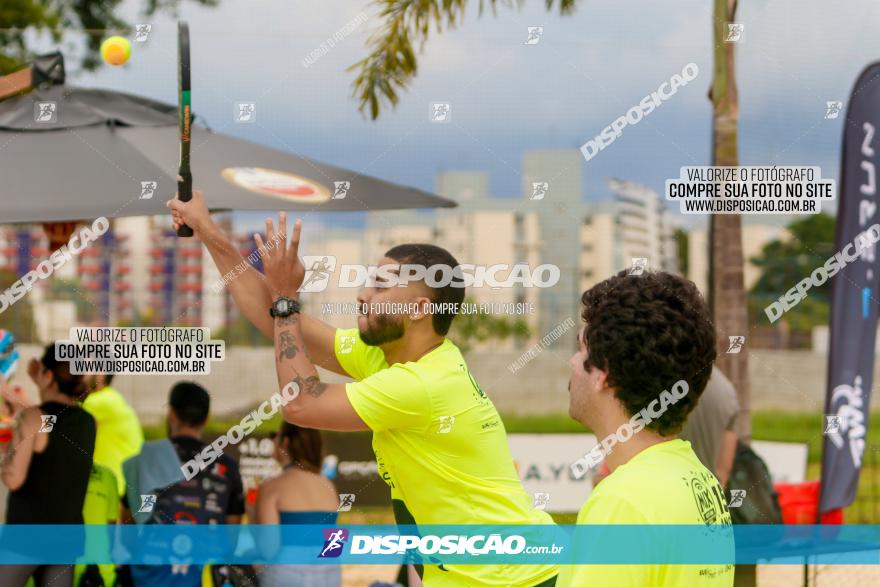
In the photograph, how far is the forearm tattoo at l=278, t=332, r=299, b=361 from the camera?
9.62ft

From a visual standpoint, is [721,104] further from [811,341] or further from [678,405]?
[678,405]

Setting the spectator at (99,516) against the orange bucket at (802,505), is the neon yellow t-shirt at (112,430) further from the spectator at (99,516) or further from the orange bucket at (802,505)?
the orange bucket at (802,505)

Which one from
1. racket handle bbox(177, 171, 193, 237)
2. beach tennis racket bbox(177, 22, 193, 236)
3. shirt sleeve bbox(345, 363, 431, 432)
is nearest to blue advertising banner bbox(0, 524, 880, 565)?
shirt sleeve bbox(345, 363, 431, 432)

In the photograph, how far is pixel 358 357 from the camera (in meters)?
3.46

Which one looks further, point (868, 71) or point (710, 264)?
point (710, 264)

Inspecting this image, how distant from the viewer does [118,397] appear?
5316 millimetres

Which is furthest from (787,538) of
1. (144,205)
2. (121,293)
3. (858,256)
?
(121,293)

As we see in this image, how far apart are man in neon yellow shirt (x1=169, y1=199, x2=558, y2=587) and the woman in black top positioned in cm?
155

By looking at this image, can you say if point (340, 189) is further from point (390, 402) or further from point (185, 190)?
point (390, 402)

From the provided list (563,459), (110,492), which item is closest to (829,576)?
(563,459)

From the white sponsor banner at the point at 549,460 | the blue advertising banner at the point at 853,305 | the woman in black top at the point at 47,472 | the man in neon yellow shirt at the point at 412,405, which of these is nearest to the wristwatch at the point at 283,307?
the man in neon yellow shirt at the point at 412,405

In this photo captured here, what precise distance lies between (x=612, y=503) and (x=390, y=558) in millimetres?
2760

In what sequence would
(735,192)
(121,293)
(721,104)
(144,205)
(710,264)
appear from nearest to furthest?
1. (144,205)
2. (735,192)
3. (721,104)
4. (710,264)
5. (121,293)

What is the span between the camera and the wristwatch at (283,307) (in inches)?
115
